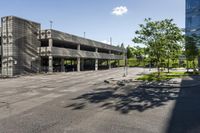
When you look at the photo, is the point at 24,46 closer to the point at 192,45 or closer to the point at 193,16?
the point at 192,45

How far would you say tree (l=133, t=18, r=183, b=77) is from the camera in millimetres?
23188

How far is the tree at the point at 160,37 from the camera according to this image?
76.1 feet

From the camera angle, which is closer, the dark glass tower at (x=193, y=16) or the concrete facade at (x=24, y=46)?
the concrete facade at (x=24, y=46)

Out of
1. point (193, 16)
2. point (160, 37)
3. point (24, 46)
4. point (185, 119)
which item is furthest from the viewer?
point (193, 16)

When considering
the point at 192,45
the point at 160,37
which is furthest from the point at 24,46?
the point at 192,45

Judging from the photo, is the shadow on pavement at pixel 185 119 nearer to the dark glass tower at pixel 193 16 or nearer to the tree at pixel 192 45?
the tree at pixel 192 45

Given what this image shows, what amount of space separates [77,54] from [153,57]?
2240cm

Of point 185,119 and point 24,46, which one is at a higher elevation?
point 24,46

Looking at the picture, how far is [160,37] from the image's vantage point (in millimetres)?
23469

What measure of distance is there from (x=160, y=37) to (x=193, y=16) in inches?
1926

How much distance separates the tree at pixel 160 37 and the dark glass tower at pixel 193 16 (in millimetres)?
46023

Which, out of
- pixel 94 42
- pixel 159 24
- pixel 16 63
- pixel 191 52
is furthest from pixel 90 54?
pixel 159 24

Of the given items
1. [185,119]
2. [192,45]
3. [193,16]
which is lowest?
[185,119]

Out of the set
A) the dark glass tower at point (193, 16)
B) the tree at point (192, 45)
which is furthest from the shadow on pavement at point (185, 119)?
the dark glass tower at point (193, 16)
